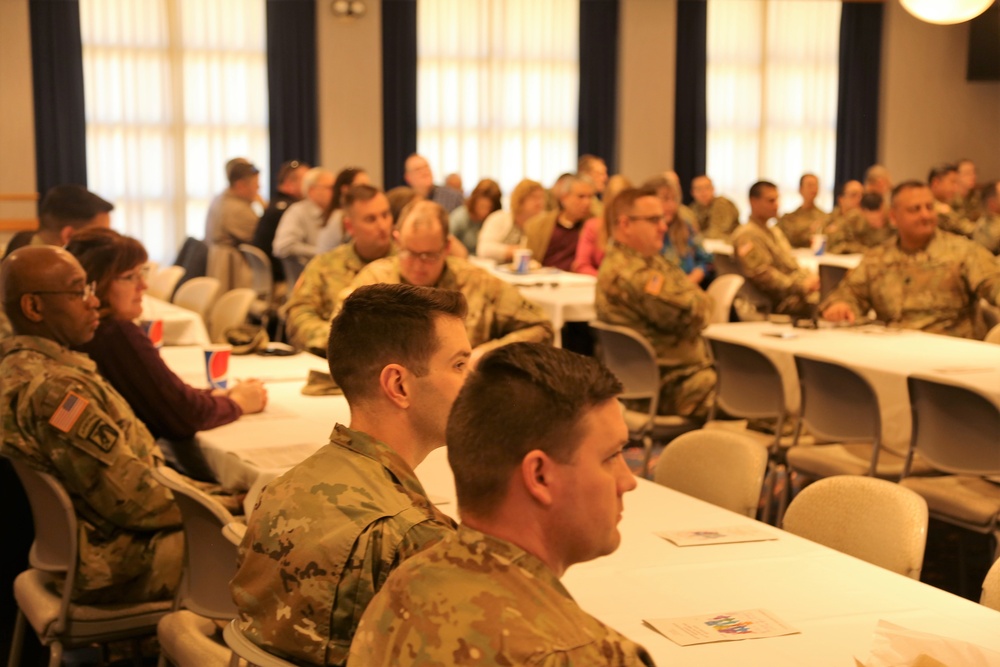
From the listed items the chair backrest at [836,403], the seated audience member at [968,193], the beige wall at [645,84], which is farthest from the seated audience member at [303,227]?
the seated audience member at [968,193]

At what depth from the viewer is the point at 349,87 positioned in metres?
14.3

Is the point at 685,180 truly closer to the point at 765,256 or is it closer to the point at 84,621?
the point at 765,256

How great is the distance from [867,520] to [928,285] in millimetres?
3850

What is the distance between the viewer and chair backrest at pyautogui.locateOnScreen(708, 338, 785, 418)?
523 centimetres

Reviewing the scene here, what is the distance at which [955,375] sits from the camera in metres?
4.66

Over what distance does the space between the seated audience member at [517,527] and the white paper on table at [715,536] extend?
127 cm

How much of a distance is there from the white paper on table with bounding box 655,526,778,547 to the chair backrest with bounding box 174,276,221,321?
503 cm

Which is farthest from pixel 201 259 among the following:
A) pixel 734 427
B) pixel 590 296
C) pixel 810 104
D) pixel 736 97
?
pixel 810 104

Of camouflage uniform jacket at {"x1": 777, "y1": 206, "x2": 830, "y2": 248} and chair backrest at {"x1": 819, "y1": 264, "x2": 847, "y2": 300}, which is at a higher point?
camouflage uniform jacket at {"x1": 777, "y1": 206, "x2": 830, "y2": 248}

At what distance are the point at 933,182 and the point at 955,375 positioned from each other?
365 inches

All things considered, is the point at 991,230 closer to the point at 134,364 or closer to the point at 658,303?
the point at 658,303

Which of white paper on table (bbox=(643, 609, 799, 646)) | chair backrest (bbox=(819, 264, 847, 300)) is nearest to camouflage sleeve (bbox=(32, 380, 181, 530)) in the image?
white paper on table (bbox=(643, 609, 799, 646))

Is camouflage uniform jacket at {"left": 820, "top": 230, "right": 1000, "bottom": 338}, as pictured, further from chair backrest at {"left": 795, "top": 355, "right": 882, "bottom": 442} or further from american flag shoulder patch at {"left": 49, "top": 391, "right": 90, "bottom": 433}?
american flag shoulder patch at {"left": 49, "top": 391, "right": 90, "bottom": 433}

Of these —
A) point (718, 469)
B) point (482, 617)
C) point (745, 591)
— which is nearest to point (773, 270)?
point (718, 469)
